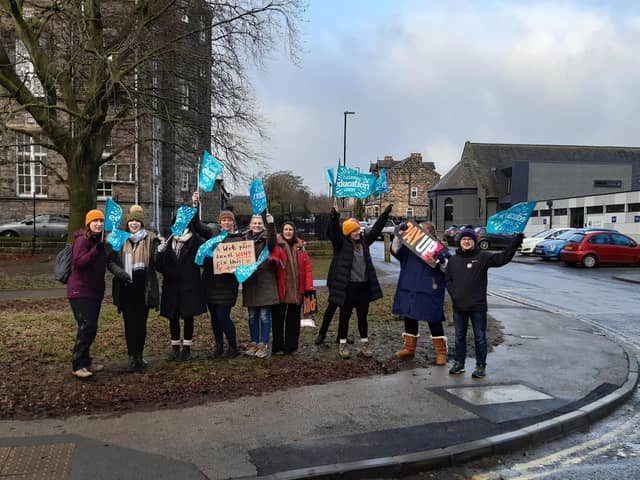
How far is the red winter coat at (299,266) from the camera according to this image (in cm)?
681

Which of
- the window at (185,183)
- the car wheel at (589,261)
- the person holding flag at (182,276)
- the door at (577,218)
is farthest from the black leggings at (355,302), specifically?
the door at (577,218)

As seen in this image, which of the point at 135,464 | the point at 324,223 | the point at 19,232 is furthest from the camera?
the point at 324,223

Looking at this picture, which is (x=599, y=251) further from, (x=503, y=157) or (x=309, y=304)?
(x=503, y=157)

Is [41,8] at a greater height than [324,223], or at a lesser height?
greater

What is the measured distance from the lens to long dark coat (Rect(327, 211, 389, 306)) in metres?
6.93

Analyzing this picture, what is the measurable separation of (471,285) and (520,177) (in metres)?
51.7

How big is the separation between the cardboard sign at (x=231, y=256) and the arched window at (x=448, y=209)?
55.4m

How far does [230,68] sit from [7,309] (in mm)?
9758

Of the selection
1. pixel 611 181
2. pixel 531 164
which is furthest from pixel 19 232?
pixel 611 181

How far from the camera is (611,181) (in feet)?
179

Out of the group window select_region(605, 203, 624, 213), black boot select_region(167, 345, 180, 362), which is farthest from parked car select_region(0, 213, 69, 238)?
window select_region(605, 203, 624, 213)

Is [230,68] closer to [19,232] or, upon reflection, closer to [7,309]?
[7,309]

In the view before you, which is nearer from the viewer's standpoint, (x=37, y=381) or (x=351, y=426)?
(x=351, y=426)

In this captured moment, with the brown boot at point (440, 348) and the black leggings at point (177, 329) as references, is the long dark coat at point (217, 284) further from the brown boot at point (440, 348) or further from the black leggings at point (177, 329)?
the brown boot at point (440, 348)
